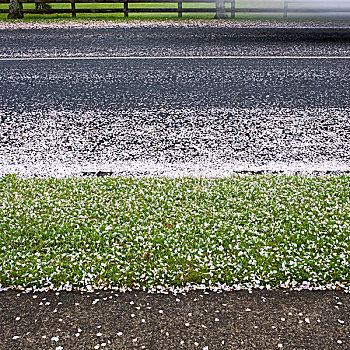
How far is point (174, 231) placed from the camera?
309 centimetres

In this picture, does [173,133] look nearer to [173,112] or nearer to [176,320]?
[173,112]

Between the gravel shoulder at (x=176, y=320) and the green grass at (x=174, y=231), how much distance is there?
13cm

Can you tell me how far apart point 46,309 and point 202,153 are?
2696mm

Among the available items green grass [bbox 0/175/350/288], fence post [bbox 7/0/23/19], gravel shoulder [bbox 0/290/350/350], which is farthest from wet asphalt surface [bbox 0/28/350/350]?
fence post [bbox 7/0/23/19]

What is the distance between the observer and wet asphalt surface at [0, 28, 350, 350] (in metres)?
2.16

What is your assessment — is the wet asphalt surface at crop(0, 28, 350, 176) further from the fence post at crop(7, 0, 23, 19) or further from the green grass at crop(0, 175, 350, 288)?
the fence post at crop(7, 0, 23, 19)

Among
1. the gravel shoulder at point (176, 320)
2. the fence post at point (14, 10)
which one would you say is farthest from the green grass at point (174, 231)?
the fence post at point (14, 10)

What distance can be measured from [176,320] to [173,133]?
3154 millimetres

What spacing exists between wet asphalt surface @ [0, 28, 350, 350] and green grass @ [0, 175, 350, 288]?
7.2 inches

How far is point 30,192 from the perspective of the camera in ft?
12.1

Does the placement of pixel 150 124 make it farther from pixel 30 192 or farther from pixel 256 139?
pixel 30 192

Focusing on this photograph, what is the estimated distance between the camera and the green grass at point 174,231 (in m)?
2.60

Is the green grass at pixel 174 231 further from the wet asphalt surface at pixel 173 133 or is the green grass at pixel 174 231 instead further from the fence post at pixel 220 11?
the fence post at pixel 220 11

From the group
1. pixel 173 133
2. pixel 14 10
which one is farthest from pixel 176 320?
pixel 14 10
